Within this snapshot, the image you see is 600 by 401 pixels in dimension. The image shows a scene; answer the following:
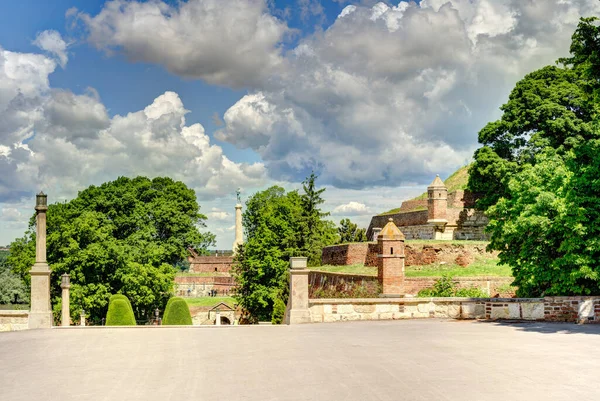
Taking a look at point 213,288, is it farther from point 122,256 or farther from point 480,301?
point 480,301

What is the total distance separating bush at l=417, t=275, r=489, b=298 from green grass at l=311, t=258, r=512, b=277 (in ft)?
6.19

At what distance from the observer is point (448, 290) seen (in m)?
28.5

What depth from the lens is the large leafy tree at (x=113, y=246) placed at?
41469mm

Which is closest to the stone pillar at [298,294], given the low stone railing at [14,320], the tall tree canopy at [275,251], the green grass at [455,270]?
the low stone railing at [14,320]

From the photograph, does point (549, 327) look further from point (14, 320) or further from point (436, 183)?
point (436, 183)

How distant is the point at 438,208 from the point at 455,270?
9604mm

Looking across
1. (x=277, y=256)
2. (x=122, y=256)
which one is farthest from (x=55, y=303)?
(x=277, y=256)

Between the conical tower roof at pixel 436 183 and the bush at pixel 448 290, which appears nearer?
the bush at pixel 448 290

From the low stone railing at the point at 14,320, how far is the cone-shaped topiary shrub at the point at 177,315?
15251 mm

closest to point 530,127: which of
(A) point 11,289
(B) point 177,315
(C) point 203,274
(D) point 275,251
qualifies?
(D) point 275,251

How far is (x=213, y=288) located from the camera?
76188 millimetres

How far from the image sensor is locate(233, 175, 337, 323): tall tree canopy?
47.5 meters

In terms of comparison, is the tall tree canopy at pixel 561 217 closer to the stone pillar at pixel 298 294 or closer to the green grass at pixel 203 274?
the stone pillar at pixel 298 294

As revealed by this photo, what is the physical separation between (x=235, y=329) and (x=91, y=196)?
39.6 meters
